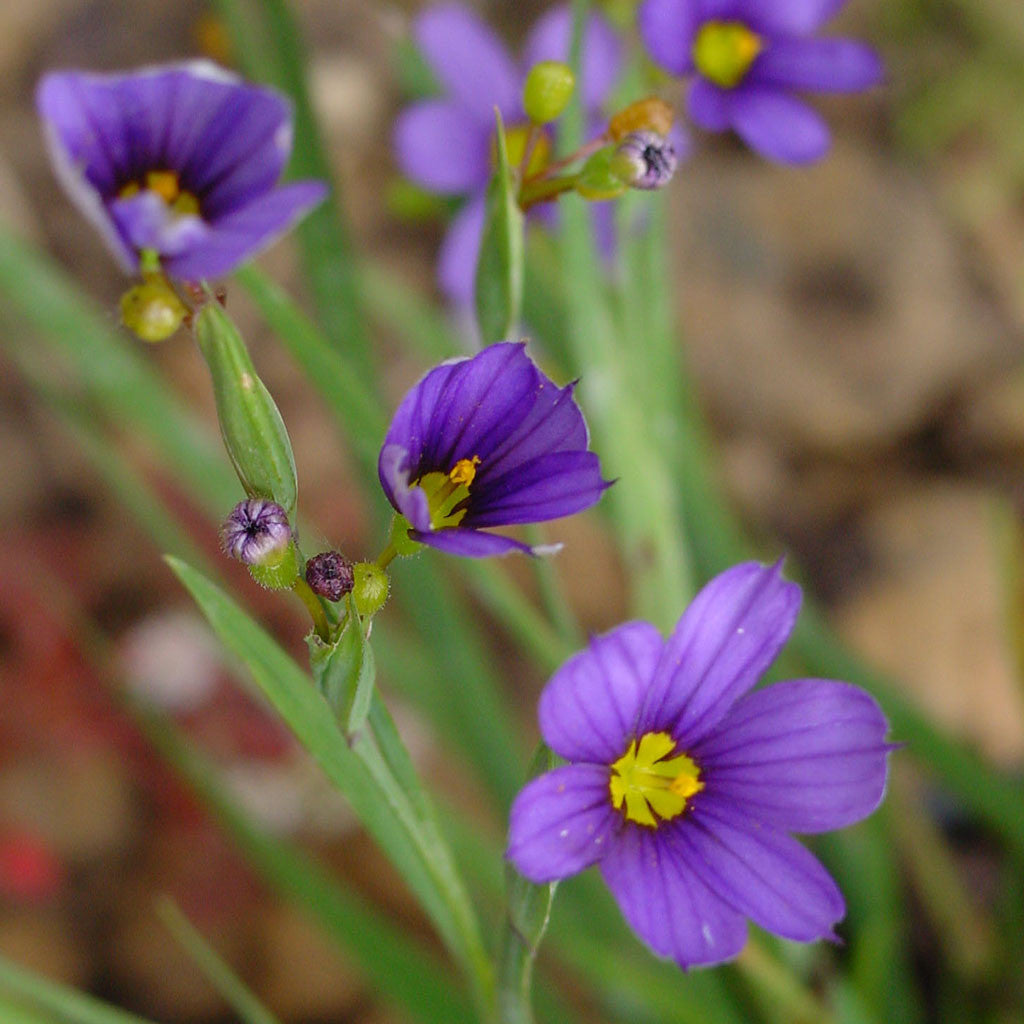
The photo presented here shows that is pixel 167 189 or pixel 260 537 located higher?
pixel 167 189

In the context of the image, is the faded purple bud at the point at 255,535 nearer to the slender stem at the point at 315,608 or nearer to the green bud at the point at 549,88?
the slender stem at the point at 315,608

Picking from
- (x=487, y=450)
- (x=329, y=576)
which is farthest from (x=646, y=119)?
(x=329, y=576)

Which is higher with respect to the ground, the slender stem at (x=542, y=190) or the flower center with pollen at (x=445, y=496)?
the slender stem at (x=542, y=190)

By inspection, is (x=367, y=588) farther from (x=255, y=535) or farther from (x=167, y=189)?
(x=167, y=189)

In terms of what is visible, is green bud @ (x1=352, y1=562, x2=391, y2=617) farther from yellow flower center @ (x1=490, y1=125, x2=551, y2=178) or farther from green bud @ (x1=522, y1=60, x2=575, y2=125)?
yellow flower center @ (x1=490, y1=125, x2=551, y2=178)

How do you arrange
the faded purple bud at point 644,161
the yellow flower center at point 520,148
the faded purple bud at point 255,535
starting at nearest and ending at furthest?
the faded purple bud at point 255,535 → the faded purple bud at point 644,161 → the yellow flower center at point 520,148

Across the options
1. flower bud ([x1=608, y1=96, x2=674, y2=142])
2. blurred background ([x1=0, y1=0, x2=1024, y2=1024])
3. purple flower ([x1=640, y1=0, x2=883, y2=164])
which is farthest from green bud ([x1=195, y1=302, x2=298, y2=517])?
blurred background ([x1=0, y1=0, x2=1024, y2=1024])

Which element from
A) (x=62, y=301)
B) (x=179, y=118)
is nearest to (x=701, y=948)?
(x=179, y=118)

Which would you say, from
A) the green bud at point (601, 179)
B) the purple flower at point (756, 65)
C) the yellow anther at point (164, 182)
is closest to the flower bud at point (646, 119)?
the green bud at point (601, 179)
